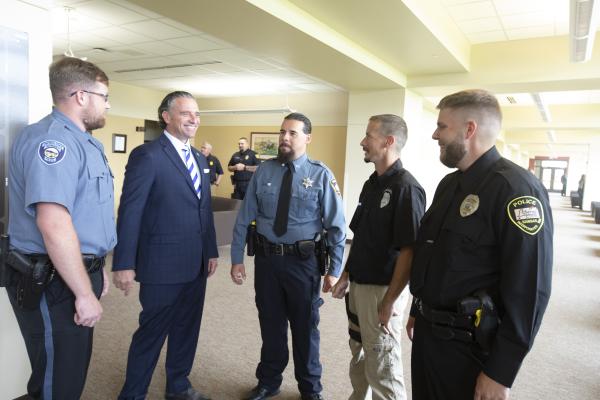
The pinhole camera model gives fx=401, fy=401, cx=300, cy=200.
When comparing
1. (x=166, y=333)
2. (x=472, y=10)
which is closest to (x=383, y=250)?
(x=166, y=333)

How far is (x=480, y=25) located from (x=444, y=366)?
205 inches

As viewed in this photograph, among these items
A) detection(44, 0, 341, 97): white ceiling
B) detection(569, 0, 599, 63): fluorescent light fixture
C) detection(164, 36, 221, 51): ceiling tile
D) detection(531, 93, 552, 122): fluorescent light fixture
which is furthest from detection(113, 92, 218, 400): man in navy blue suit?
detection(531, 93, 552, 122): fluorescent light fixture

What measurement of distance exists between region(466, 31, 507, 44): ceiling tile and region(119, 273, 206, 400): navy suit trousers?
210 inches

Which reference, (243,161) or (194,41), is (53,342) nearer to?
(194,41)

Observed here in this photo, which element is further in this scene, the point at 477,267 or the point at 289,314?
the point at 289,314

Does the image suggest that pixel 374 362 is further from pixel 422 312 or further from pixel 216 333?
pixel 216 333

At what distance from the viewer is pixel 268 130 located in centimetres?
1013

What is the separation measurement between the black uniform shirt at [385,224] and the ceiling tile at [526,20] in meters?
4.16

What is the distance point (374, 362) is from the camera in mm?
1964

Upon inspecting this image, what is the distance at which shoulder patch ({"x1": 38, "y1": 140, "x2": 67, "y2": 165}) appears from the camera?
139 centimetres

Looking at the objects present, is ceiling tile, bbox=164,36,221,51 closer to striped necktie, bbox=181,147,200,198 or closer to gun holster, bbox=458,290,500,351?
striped necktie, bbox=181,147,200,198

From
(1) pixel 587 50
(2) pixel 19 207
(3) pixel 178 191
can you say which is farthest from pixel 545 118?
(2) pixel 19 207

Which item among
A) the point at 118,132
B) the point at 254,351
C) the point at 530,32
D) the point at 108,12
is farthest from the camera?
the point at 118,132

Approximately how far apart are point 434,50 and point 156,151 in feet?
14.4
